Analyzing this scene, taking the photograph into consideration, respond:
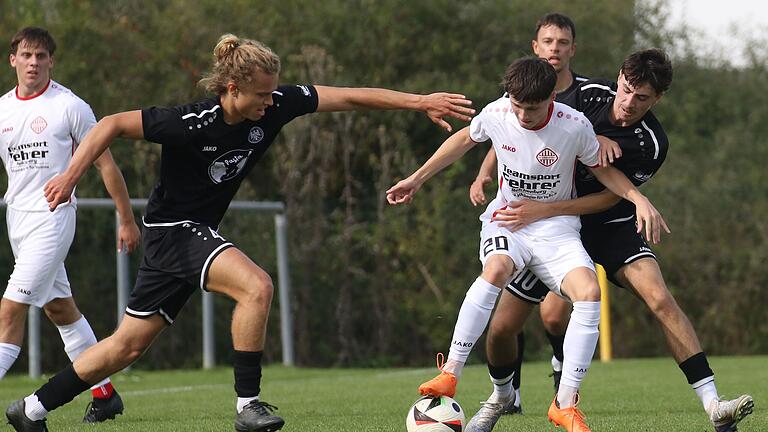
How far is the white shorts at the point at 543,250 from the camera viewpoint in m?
6.40

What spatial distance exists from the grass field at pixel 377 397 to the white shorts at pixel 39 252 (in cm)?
80

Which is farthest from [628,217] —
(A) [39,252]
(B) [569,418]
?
(A) [39,252]

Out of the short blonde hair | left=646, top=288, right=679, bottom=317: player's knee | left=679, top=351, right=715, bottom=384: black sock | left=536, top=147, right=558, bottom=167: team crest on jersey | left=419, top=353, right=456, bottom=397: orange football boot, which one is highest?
the short blonde hair

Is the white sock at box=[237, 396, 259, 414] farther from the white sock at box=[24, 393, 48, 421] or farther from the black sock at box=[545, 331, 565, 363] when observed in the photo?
the black sock at box=[545, 331, 565, 363]

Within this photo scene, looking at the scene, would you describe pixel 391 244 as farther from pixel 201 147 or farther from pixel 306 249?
pixel 201 147

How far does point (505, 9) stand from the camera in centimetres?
2311

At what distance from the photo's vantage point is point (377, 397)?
9805 mm

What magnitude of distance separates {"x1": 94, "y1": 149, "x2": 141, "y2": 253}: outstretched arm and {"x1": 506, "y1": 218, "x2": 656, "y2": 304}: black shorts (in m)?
2.19

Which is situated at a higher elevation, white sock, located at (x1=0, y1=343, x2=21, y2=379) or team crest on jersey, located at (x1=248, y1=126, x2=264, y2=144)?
team crest on jersey, located at (x1=248, y1=126, x2=264, y2=144)

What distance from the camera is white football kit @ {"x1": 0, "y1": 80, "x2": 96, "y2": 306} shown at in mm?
7789

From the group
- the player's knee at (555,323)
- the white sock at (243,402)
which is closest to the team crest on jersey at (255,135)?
the white sock at (243,402)

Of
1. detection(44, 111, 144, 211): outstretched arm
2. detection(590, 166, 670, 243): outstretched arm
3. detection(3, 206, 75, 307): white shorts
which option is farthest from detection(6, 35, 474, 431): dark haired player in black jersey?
detection(3, 206, 75, 307): white shorts

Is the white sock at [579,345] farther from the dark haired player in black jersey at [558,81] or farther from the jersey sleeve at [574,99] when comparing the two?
the dark haired player in black jersey at [558,81]

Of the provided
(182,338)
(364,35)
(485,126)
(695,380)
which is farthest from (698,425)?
(364,35)
